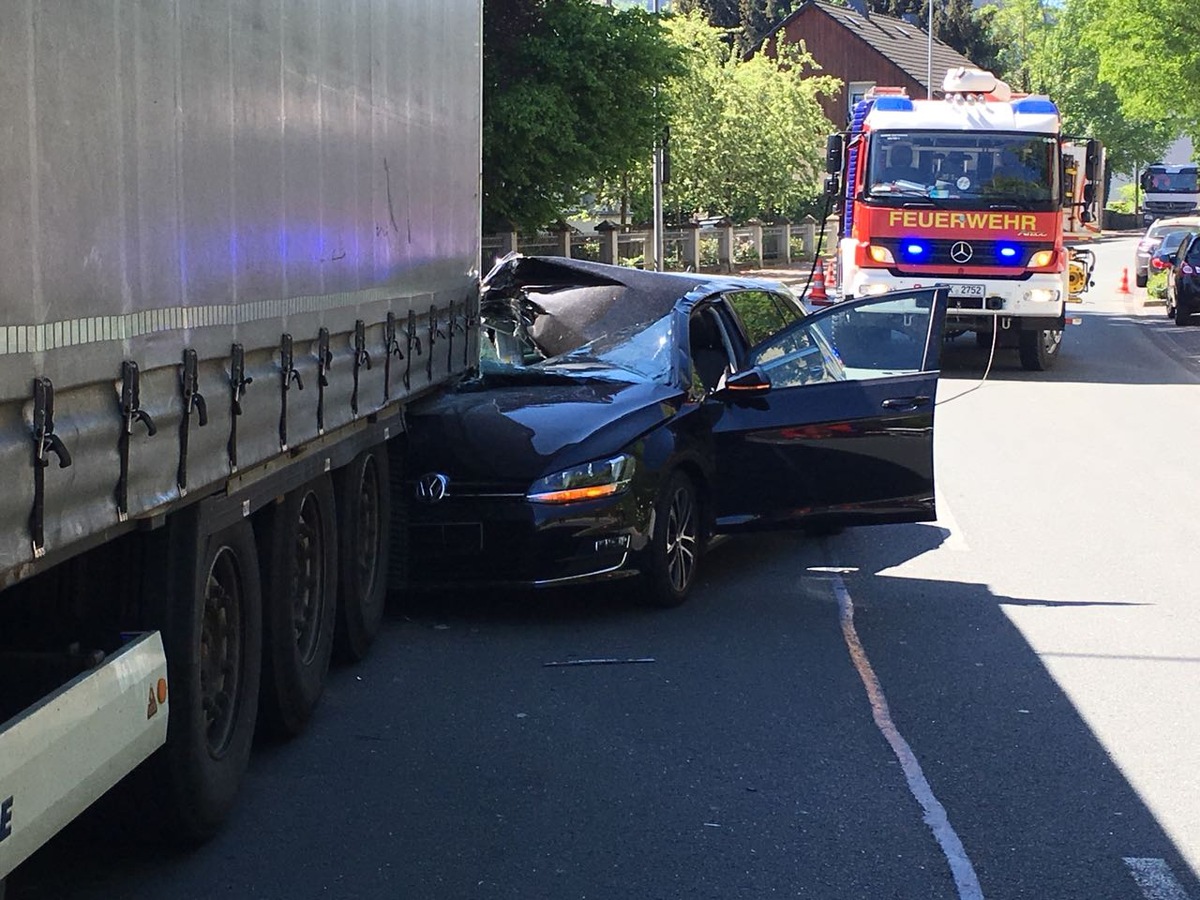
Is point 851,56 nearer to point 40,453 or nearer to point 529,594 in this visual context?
point 529,594

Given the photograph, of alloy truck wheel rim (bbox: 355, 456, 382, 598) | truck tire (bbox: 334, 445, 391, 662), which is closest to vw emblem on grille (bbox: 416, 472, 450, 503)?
truck tire (bbox: 334, 445, 391, 662)

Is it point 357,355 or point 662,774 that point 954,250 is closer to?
point 357,355

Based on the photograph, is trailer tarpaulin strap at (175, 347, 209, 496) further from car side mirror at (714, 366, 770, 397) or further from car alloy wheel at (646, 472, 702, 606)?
car side mirror at (714, 366, 770, 397)

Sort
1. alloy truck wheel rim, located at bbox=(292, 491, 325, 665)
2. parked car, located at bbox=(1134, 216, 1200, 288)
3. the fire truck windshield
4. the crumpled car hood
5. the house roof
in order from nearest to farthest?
alloy truck wheel rim, located at bbox=(292, 491, 325, 665) → the crumpled car hood → the fire truck windshield → parked car, located at bbox=(1134, 216, 1200, 288) → the house roof

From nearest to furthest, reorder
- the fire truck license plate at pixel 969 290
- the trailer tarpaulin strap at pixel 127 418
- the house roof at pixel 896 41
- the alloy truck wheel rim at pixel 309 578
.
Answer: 1. the trailer tarpaulin strap at pixel 127 418
2. the alloy truck wheel rim at pixel 309 578
3. the fire truck license plate at pixel 969 290
4. the house roof at pixel 896 41

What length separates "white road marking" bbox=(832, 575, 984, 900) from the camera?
5098 mm

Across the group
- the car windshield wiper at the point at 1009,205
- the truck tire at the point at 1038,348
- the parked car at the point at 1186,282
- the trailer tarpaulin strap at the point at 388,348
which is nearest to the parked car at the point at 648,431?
the trailer tarpaulin strap at the point at 388,348

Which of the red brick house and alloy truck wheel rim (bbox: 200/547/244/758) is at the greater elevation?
the red brick house

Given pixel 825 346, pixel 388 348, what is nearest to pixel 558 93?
pixel 825 346

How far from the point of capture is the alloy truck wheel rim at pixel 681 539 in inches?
339

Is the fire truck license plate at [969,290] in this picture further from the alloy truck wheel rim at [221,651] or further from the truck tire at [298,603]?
the alloy truck wheel rim at [221,651]

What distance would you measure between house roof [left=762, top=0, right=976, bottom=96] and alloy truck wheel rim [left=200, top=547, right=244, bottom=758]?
231 ft

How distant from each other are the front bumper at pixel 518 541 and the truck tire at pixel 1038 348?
47.9 ft

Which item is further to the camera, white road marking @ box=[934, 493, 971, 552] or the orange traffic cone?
the orange traffic cone
